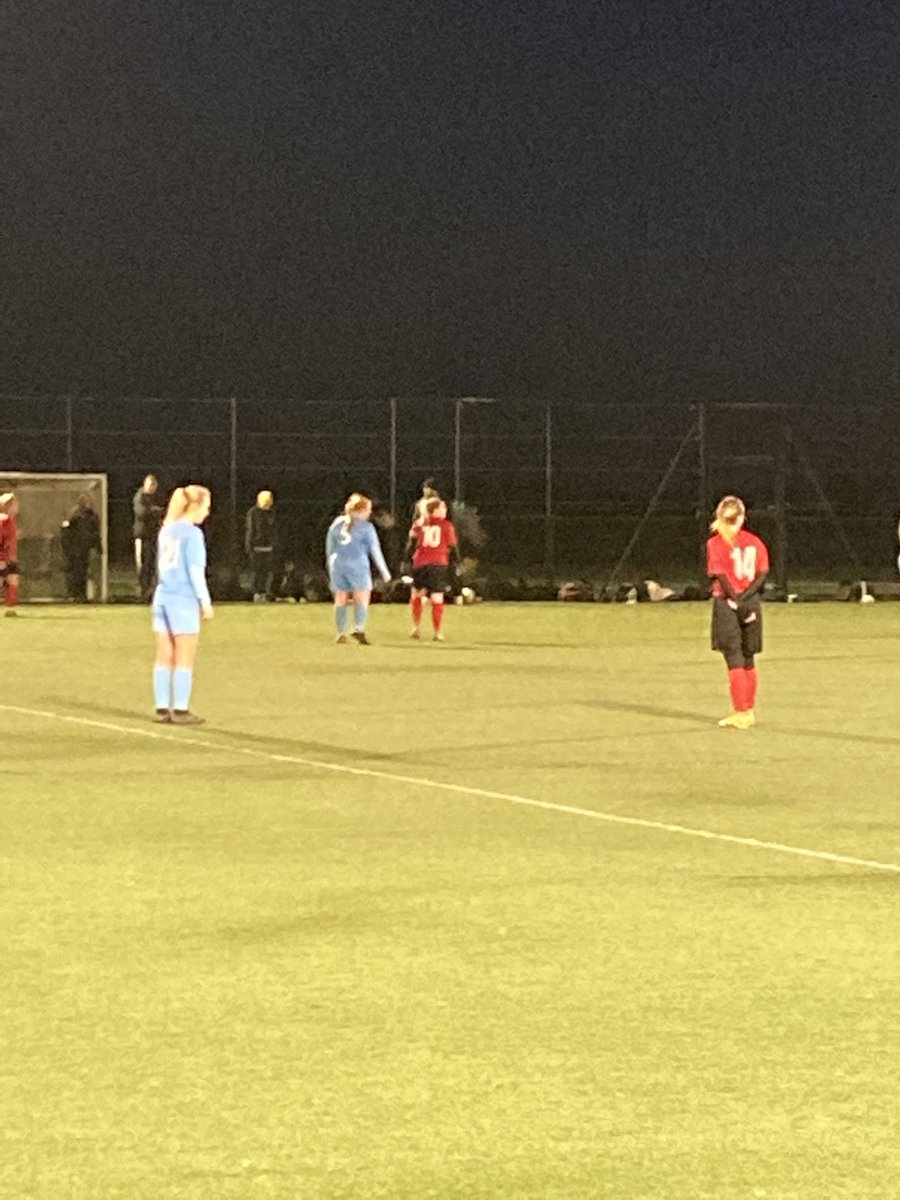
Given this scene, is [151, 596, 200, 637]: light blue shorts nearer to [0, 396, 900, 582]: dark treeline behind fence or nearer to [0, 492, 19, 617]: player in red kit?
[0, 492, 19, 617]: player in red kit

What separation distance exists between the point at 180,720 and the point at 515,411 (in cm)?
3313

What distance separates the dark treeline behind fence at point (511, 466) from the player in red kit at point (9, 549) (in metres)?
8.67

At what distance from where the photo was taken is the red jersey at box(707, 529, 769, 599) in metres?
19.2

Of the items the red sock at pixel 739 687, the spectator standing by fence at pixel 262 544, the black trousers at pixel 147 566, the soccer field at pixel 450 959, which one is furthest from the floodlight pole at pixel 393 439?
the red sock at pixel 739 687

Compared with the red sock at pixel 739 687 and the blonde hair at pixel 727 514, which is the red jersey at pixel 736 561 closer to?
the blonde hair at pixel 727 514

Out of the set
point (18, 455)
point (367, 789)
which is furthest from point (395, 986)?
point (18, 455)

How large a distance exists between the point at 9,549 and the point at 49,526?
215 inches

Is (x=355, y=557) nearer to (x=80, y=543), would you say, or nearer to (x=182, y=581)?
(x=182, y=581)

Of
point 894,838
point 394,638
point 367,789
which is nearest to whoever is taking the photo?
point 894,838

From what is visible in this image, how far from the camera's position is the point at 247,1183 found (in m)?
6.12

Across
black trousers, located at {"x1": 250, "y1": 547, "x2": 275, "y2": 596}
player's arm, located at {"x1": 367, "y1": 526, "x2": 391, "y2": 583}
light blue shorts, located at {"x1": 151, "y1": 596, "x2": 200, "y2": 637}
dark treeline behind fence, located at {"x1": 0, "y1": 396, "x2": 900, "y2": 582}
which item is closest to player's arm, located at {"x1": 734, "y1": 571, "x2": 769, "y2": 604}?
light blue shorts, located at {"x1": 151, "y1": 596, "x2": 200, "y2": 637}

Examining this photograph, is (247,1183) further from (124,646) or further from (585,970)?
(124,646)

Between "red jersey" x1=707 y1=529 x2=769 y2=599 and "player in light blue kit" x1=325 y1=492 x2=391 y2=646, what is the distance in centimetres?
1122

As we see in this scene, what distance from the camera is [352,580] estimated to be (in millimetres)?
30641
